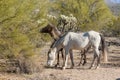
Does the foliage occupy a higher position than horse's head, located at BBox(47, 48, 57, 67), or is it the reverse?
the foliage

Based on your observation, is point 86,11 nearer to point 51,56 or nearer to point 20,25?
point 51,56

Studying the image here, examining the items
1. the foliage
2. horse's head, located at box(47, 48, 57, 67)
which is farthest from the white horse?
the foliage

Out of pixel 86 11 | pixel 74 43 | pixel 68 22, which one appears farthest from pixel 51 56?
pixel 86 11

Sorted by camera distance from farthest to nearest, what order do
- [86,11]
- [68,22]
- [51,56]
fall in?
[86,11], [68,22], [51,56]

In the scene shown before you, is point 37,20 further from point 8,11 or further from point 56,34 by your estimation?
point 8,11

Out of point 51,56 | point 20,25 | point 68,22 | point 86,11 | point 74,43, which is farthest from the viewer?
point 86,11

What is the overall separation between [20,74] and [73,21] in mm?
15592

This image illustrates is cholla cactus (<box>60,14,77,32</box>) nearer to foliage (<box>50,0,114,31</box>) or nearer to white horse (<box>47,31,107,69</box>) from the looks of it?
foliage (<box>50,0,114,31</box>)

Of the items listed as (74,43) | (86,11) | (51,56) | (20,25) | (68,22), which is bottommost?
(51,56)

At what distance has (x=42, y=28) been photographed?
50.1 feet

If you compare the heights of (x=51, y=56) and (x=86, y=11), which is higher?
(x=86, y=11)

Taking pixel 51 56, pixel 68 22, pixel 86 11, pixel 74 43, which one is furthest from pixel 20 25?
pixel 86 11

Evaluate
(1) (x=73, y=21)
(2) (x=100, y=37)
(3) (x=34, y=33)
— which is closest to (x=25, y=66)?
(3) (x=34, y=33)

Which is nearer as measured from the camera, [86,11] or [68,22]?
[68,22]
